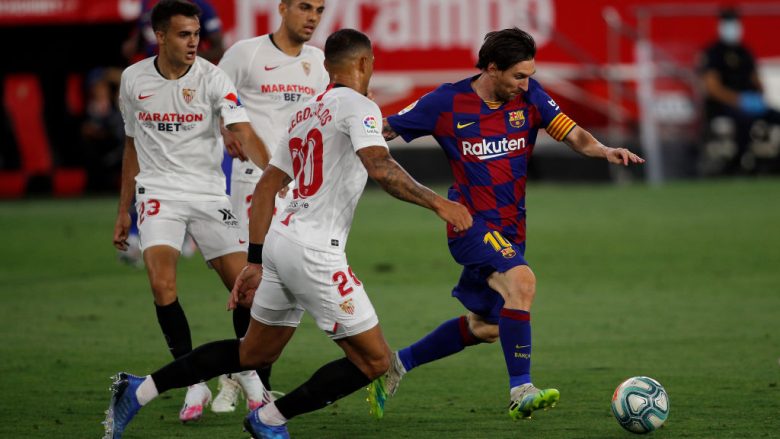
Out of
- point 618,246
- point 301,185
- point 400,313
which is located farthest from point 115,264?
point 301,185

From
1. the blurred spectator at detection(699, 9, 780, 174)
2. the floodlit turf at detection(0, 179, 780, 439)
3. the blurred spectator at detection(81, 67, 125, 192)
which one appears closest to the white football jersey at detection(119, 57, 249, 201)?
the floodlit turf at detection(0, 179, 780, 439)

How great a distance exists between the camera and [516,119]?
7273mm

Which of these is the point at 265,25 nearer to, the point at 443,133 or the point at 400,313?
the point at 400,313

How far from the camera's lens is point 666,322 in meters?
10.0

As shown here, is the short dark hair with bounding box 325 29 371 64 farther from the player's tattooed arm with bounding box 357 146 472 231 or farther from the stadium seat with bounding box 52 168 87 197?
the stadium seat with bounding box 52 168 87 197

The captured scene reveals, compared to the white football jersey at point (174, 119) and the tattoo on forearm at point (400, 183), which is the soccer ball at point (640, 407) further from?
the white football jersey at point (174, 119)

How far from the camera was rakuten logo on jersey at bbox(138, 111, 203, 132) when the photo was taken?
292 inches

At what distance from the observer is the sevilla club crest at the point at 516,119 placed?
7262 mm

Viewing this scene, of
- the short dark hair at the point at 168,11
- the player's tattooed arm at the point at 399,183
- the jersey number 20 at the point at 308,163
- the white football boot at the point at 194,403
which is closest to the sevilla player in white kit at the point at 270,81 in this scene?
the short dark hair at the point at 168,11

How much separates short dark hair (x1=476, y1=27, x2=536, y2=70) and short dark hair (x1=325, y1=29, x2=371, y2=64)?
123 cm

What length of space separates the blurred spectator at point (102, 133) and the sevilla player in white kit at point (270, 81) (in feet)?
44.4

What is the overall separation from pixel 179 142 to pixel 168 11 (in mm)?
762

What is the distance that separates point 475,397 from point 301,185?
2140 mm

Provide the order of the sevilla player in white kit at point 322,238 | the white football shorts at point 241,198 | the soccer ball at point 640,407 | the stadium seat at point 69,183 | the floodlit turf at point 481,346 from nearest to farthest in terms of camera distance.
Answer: the sevilla player in white kit at point 322,238 < the soccer ball at point 640,407 < the floodlit turf at point 481,346 < the white football shorts at point 241,198 < the stadium seat at point 69,183
